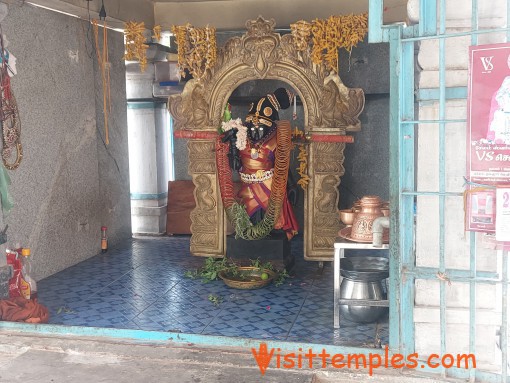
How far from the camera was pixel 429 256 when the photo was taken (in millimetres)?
4266

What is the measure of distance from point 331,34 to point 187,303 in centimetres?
350

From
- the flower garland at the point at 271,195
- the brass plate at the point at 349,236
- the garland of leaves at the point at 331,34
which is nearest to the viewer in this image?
the brass plate at the point at 349,236

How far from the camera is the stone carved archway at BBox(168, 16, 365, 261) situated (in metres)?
7.84

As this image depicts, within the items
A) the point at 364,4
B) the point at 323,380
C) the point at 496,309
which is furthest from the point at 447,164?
the point at 364,4

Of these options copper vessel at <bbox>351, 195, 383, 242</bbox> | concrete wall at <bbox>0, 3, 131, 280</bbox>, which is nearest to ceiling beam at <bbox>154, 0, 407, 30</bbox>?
concrete wall at <bbox>0, 3, 131, 280</bbox>

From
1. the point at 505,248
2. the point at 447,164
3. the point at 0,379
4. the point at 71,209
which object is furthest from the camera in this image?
the point at 71,209

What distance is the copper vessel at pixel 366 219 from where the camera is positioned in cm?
570

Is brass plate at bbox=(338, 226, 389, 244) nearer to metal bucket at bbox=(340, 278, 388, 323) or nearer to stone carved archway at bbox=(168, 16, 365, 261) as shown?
metal bucket at bbox=(340, 278, 388, 323)

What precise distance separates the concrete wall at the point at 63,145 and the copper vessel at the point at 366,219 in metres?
3.35

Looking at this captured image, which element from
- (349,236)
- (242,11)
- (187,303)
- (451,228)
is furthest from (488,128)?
(242,11)

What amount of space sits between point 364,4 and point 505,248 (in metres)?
5.91

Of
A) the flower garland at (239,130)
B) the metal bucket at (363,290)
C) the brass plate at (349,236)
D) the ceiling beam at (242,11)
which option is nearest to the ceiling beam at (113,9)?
the ceiling beam at (242,11)

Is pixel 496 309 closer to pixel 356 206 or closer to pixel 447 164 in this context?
pixel 447 164

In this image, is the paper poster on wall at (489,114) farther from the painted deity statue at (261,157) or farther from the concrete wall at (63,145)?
the concrete wall at (63,145)
